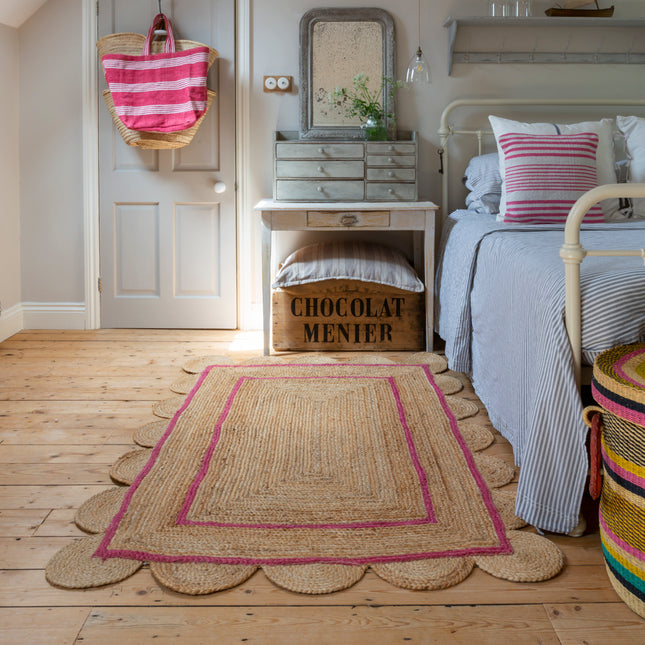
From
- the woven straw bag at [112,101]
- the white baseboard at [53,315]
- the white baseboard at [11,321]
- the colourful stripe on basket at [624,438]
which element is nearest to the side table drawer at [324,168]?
the woven straw bag at [112,101]

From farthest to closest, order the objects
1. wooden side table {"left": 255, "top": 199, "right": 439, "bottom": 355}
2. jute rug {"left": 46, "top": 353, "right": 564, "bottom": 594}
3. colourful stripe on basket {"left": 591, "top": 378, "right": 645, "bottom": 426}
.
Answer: wooden side table {"left": 255, "top": 199, "right": 439, "bottom": 355} < jute rug {"left": 46, "top": 353, "right": 564, "bottom": 594} < colourful stripe on basket {"left": 591, "top": 378, "right": 645, "bottom": 426}

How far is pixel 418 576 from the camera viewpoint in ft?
5.22

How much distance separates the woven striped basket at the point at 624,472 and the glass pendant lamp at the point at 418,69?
2265mm

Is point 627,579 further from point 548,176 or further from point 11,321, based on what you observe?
point 11,321

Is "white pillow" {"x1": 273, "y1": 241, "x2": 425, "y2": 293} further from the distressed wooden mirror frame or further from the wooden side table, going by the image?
the distressed wooden mirror frame

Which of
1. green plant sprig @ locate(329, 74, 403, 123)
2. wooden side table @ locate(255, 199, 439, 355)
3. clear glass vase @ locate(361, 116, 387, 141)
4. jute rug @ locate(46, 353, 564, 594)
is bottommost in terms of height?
jute rug @ locate(46, 353, 564, 594)

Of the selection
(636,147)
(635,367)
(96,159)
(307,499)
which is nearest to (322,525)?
(307,499)

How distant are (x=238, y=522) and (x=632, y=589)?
2.84ft

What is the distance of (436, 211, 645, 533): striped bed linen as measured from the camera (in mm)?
1737

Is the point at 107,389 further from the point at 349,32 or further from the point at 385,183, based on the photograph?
the point at 349,32

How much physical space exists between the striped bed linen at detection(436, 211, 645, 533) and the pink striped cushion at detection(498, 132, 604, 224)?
0.44 feet

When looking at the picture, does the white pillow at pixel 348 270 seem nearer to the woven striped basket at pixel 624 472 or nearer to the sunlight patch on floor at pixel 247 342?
the sunlight patch on floor at pixel 247 342

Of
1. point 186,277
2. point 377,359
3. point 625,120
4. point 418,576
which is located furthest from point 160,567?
point 625,120

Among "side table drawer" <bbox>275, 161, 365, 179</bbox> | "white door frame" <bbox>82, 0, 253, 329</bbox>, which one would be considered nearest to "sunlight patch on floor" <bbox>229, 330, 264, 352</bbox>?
"white door frame" <bbox>82, 0, 253, 329</bbox>
